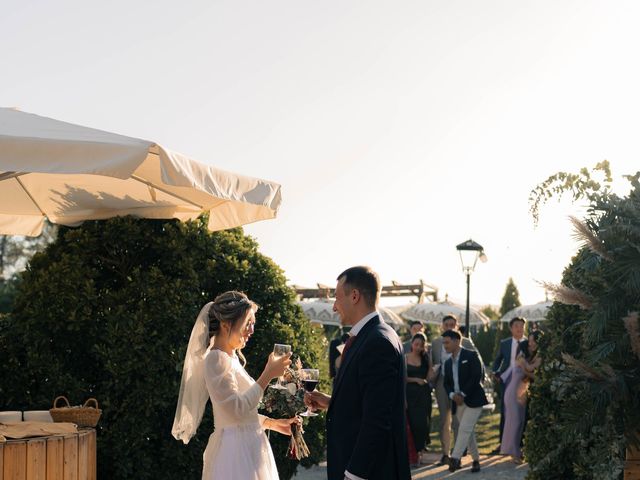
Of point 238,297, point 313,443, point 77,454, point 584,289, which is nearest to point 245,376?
point 238,297

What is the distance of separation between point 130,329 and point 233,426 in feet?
8.35

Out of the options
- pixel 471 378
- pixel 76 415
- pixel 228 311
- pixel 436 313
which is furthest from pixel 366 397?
pixel 436 313

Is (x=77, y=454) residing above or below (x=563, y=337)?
below

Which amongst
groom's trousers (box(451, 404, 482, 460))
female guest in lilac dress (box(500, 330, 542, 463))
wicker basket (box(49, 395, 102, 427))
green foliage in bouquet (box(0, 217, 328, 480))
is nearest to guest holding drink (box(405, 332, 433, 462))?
groom's trousers (box(451, 404, 482, 460))

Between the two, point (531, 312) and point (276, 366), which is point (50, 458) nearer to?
point (276, 366)

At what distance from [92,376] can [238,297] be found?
315 centimetres

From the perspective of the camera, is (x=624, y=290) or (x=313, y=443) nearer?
(x=624, y=290)

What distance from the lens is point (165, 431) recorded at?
961 centimetres

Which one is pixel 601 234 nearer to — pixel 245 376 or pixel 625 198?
pixel 625 198

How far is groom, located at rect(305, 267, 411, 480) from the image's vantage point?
5.44 m

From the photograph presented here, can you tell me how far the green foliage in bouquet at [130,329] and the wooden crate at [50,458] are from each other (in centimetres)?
104

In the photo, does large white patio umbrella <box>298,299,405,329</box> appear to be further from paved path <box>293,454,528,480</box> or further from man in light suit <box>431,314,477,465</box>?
paved path <box>293,454,528,480</box>

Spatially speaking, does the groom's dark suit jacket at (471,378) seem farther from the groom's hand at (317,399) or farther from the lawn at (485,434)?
the groom's hand at (317,399)

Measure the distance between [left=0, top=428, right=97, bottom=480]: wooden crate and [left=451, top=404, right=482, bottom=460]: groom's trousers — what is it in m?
8.12
